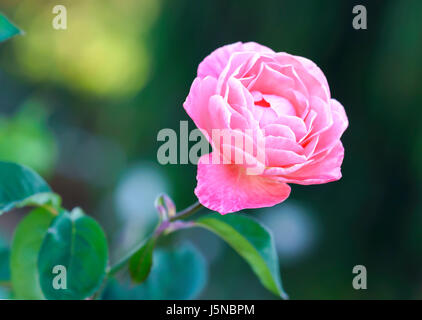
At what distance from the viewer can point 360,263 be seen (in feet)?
4.69

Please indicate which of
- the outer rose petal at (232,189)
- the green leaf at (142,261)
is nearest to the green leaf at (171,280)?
the green leaf at (142,261)

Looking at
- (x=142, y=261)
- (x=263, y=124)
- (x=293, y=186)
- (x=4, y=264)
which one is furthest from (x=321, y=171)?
(x=293, y=186)

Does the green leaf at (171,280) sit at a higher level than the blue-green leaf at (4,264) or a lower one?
lower

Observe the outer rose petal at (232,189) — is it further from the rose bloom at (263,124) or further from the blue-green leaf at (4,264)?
the blue-green leaf at (4,264)

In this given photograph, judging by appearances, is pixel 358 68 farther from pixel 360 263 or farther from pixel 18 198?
pixel 18 198

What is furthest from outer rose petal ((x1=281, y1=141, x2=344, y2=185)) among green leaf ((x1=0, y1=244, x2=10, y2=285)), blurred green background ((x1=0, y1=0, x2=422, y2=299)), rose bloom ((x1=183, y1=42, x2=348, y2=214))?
blurred green background ((x1=0, y1=0, x2=422, y2=299))

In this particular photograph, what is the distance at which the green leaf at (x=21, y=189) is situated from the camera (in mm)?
455

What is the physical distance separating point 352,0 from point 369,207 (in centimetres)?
59

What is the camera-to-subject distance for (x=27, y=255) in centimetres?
49

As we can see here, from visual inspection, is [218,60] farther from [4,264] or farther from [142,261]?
[4,264]

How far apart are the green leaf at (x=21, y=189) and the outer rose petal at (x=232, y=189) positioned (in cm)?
17

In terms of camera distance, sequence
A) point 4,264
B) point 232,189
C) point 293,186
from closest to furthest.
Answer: point 232,189, point 4,264, point 293,186

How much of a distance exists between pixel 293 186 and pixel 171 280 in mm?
819
